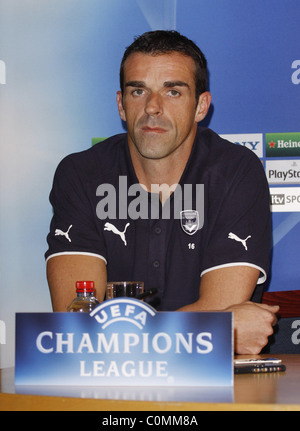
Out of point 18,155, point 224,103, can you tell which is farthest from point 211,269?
point 18,155

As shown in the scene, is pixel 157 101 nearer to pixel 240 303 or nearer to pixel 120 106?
pixel 120 106

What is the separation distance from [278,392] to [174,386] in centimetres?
17

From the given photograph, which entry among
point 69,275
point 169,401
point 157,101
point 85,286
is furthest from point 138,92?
point 169,401

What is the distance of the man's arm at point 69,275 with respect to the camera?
1951 mm

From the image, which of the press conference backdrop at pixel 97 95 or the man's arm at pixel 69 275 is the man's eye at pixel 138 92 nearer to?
the press conference backdrop at pixel 97 95

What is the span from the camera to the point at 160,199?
221cm

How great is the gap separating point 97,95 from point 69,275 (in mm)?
866

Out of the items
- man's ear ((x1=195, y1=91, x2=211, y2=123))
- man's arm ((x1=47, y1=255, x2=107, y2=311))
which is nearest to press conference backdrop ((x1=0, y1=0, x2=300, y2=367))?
man's ear ((x1=195, y1=91, x2=211, y2=123))

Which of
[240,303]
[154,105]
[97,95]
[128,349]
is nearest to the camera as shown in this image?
[128,349]

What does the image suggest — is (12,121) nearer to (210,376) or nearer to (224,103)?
(224,103)

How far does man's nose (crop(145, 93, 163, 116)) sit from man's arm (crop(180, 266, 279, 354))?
21.4 inches

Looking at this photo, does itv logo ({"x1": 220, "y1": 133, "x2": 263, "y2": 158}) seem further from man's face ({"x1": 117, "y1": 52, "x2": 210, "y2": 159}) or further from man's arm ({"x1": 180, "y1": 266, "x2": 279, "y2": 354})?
man's arm ({"x1": 180, "y1": 266, "x2": 279, "y2": 354})

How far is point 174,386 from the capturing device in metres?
1.11

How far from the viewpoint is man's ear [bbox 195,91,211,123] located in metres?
2.32
